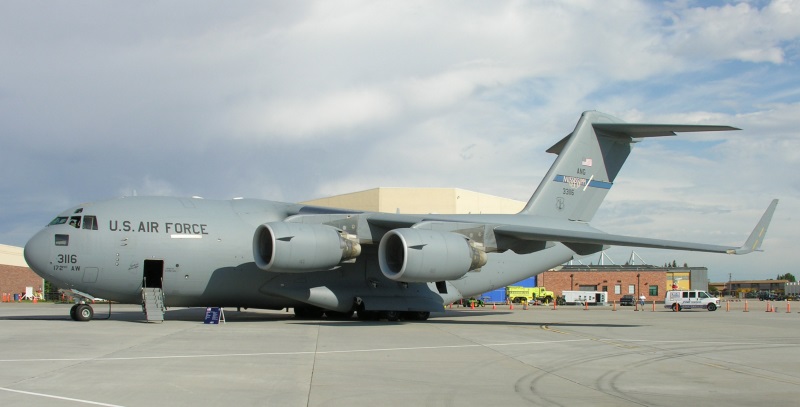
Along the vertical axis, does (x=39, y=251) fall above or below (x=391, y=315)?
above

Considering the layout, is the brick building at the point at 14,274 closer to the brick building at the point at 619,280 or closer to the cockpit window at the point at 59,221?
the brick building at the point at 619,280

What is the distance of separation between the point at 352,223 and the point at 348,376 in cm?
955

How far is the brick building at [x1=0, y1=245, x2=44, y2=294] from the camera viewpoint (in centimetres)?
5306

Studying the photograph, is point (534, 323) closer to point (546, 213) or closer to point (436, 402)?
point (546, 213)

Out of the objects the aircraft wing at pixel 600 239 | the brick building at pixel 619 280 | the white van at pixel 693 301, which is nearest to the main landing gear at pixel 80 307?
the aircraft wing at pixel 600 239

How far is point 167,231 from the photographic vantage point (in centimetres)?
1755

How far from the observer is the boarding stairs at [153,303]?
56.4 feet

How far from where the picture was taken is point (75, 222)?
16875 mm

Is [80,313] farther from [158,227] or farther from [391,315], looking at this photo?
[391,315]

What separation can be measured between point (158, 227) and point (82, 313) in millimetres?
2643

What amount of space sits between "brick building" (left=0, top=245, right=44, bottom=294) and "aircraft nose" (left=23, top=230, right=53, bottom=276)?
134ft

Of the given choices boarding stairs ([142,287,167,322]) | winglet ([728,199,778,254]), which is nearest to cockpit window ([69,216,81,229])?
boarding stairs ([142,287,167,322])

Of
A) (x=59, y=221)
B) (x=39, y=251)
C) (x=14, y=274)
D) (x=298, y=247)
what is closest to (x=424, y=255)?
(x=298, y=247)

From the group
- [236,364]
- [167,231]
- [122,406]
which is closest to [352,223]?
[167,231]
